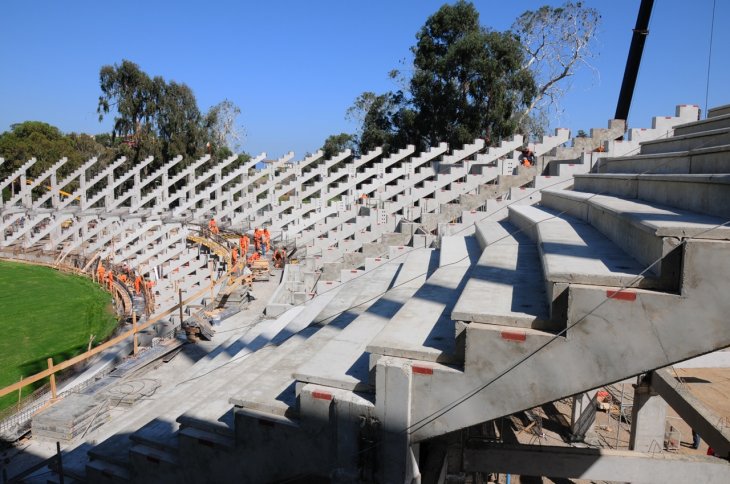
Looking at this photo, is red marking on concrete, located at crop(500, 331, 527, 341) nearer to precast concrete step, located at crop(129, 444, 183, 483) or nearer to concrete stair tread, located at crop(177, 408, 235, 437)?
concrete stair tread, located at crop(177, 408, 235, 437)

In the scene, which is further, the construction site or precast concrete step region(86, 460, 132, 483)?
precast concrete step region(86, 460, 132, 483)

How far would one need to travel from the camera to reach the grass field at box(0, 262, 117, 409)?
11.1 m

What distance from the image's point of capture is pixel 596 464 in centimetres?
454

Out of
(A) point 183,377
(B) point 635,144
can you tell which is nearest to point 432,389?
(A) point 183,377

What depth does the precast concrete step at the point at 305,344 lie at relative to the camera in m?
3.97

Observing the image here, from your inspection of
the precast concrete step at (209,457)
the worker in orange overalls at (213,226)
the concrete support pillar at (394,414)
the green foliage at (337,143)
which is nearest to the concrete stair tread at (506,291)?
the concrete support pillar at (394,414)

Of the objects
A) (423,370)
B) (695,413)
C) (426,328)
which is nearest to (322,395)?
(423,370)

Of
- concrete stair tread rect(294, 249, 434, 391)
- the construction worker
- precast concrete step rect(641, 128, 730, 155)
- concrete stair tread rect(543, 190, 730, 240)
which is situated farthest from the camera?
the construction worker

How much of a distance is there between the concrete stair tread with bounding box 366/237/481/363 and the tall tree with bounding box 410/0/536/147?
23.2m

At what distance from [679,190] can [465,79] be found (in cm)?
2417

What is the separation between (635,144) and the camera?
36.9 feet

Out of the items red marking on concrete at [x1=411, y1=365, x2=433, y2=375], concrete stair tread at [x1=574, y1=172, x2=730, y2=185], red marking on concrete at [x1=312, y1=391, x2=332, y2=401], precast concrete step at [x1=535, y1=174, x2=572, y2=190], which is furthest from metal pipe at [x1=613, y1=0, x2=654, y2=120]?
red marking on concrete at [x1=312, y1=391, x2=332, y2=401]

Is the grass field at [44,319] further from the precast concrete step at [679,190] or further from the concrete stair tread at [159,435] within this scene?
the precast concrete step at [679,190]

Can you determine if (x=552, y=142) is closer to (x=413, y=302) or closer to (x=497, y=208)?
(x=497, y=208)
